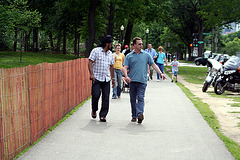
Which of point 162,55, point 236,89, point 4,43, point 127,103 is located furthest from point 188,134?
point 4,43

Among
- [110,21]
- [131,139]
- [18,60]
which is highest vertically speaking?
[110,21]

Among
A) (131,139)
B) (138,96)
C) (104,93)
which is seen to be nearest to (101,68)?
(104,93)

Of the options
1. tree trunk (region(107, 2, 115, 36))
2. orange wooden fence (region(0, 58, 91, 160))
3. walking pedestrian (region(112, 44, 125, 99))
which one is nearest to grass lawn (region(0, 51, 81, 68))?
tree trunk (region(107, 2, 115, 36))

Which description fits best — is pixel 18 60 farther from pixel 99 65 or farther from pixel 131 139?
pixel 131 139

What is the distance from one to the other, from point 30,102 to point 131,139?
1.78 metres

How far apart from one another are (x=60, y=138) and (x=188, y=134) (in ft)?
7.47

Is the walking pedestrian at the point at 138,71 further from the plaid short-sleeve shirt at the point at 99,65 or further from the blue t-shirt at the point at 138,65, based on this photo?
the plaid short-sleeve shirt at the point at 99,65

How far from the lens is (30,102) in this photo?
6.64 metres

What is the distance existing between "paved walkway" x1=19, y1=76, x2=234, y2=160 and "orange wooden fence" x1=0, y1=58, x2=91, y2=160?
8.8 inches

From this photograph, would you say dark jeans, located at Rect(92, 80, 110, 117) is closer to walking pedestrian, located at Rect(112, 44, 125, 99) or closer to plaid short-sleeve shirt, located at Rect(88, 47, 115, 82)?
plaid short-sleeve shirt, located at Rect(88, 47, 115, 82)

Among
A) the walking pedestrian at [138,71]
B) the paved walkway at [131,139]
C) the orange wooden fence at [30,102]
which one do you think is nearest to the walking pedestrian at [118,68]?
Answer: the paved walkway at [131,139]

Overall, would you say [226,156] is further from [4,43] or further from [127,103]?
[4,43]

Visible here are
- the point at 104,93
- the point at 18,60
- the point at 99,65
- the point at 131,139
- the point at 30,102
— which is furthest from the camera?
the point at 18,60

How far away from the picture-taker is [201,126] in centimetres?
878
